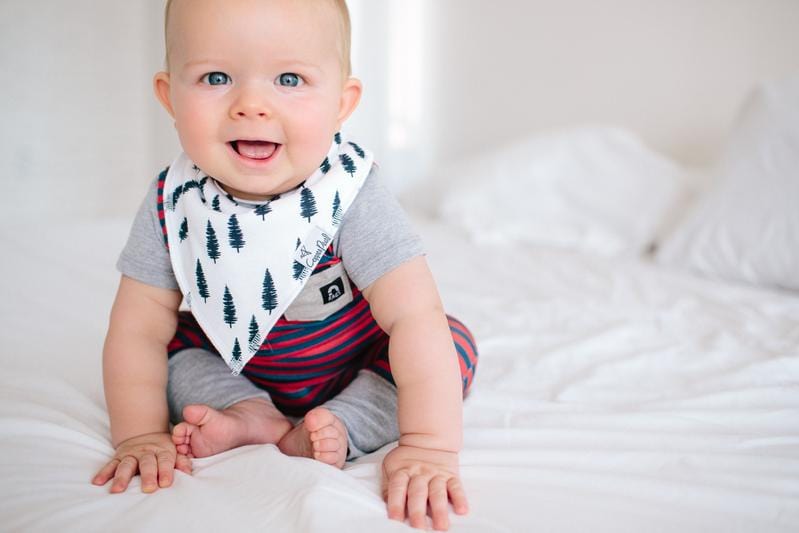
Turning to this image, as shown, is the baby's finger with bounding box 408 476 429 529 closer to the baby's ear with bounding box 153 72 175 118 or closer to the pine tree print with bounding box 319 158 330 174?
the pine tree print with bounding box 319 158 330 174

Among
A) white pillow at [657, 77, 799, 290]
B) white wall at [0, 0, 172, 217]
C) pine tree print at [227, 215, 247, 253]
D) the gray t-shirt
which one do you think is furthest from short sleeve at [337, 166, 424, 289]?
white wall at [0, 0, 172, 217]

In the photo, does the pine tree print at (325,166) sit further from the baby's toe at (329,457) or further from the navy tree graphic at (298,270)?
the baby's toe at (329,457)

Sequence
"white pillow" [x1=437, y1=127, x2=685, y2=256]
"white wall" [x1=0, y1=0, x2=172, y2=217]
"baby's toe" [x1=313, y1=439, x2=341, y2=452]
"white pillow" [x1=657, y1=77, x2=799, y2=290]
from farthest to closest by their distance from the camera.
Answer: "white wall" [x1=0, y1=0, x2=172, y2=217] < "white pillow" [x1=437, y1=127, x2=685, y2=256] < "white pillow" [x1=657, y1=77, x2=799, y2=290] < "baby's toe" [x1=313, y1=439, x2=341, y2=452]

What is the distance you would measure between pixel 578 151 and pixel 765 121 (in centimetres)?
53

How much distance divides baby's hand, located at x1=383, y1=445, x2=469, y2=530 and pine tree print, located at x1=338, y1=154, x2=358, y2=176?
0.32m

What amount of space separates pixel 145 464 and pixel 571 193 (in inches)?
62.0

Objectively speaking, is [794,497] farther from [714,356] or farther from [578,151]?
[578,151]

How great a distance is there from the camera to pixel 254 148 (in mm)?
770

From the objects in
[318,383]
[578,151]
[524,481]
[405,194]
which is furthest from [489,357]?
[405,194]

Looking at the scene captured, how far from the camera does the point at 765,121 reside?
5.48 feet

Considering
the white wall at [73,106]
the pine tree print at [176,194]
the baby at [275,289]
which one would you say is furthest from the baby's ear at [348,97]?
the white wall at [73,106]

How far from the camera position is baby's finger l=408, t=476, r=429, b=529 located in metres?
0.62

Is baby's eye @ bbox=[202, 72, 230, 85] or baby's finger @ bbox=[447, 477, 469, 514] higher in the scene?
baby's eye @ bbox=[202, 72, 230, 85]

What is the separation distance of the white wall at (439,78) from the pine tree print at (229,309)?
6.00 feet
